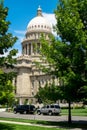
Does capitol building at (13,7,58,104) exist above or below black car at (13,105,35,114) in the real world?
above

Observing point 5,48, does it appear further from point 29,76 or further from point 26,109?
point 29,76

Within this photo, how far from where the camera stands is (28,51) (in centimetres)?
15762

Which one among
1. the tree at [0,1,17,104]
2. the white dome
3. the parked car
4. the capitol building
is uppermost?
the white dome

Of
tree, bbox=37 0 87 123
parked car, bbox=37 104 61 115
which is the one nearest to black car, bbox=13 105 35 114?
parked car, bbox=37 104 61 115

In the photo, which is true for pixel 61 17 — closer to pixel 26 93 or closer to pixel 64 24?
pixel 64 24

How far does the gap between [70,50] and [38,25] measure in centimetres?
13478

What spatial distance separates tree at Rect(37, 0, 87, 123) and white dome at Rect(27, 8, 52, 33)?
A: 428ft

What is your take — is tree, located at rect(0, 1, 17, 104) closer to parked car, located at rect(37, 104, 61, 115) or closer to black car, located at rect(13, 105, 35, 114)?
parked car, located at rect(37, 104, 61, 115)

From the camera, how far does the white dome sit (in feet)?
522

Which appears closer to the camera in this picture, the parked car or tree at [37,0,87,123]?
tree at [37,0,87,123]

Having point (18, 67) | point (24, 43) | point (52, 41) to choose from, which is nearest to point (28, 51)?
point (24, 43)

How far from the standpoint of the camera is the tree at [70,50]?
25672 mm

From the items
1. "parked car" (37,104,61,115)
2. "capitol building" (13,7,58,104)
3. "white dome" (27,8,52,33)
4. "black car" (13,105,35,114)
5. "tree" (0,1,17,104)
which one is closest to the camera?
"tree" (0,1,17,104)

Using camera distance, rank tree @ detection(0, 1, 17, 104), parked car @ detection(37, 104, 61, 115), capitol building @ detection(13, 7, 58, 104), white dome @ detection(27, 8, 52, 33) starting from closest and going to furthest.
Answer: tree @ detection(0, 1, 17, 104)
parked car @ detection(37, 104, 61, 115)
capitol building @ detection(13, 7, 58, 104)
white dome @ detection(27, 8, 52, 33)
